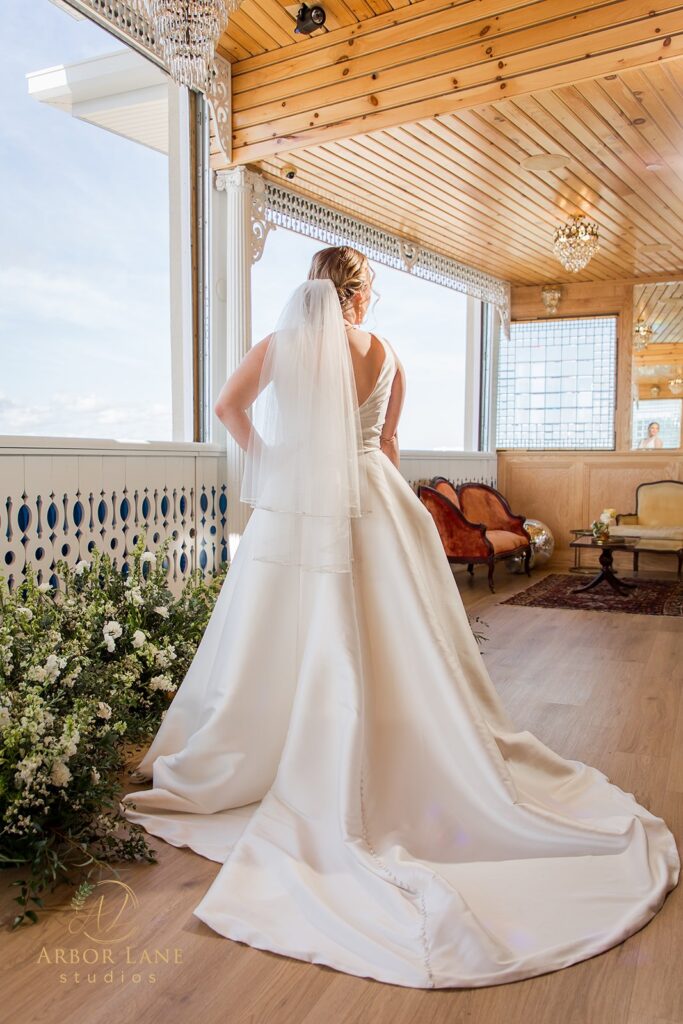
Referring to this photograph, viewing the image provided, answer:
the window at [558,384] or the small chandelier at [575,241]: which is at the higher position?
the small chandelier at [575,241]

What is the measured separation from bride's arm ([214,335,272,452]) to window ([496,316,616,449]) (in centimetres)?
685

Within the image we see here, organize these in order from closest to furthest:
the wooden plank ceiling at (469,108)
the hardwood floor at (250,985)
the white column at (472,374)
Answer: the hardwood floor at (250,985)
the wooden plank ceiling at (469,108)
the white column at (472,374)

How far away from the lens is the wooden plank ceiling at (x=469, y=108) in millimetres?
3729

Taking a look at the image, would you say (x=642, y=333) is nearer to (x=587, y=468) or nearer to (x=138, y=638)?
(x=587, y=468)

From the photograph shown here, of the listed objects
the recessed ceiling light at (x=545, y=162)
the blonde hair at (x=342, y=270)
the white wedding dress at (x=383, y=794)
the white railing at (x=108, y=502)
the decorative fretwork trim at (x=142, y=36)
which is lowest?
the white wedding dress at (x=383, y=794)

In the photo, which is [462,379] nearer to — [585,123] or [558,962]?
[585,123]

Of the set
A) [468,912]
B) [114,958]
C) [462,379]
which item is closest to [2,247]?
[114,958]

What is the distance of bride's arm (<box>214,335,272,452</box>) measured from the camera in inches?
90.8

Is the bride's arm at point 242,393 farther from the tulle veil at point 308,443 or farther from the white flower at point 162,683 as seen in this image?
the white flower at point 162,683

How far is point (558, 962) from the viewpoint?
1.56 m

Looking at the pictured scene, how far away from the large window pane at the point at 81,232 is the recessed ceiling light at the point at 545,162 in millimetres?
2370

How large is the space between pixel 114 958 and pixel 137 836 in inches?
16.9

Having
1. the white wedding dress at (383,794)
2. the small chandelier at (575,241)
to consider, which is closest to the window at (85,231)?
the white wedding dress at (383,794)

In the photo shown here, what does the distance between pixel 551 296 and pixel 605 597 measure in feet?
12.2
